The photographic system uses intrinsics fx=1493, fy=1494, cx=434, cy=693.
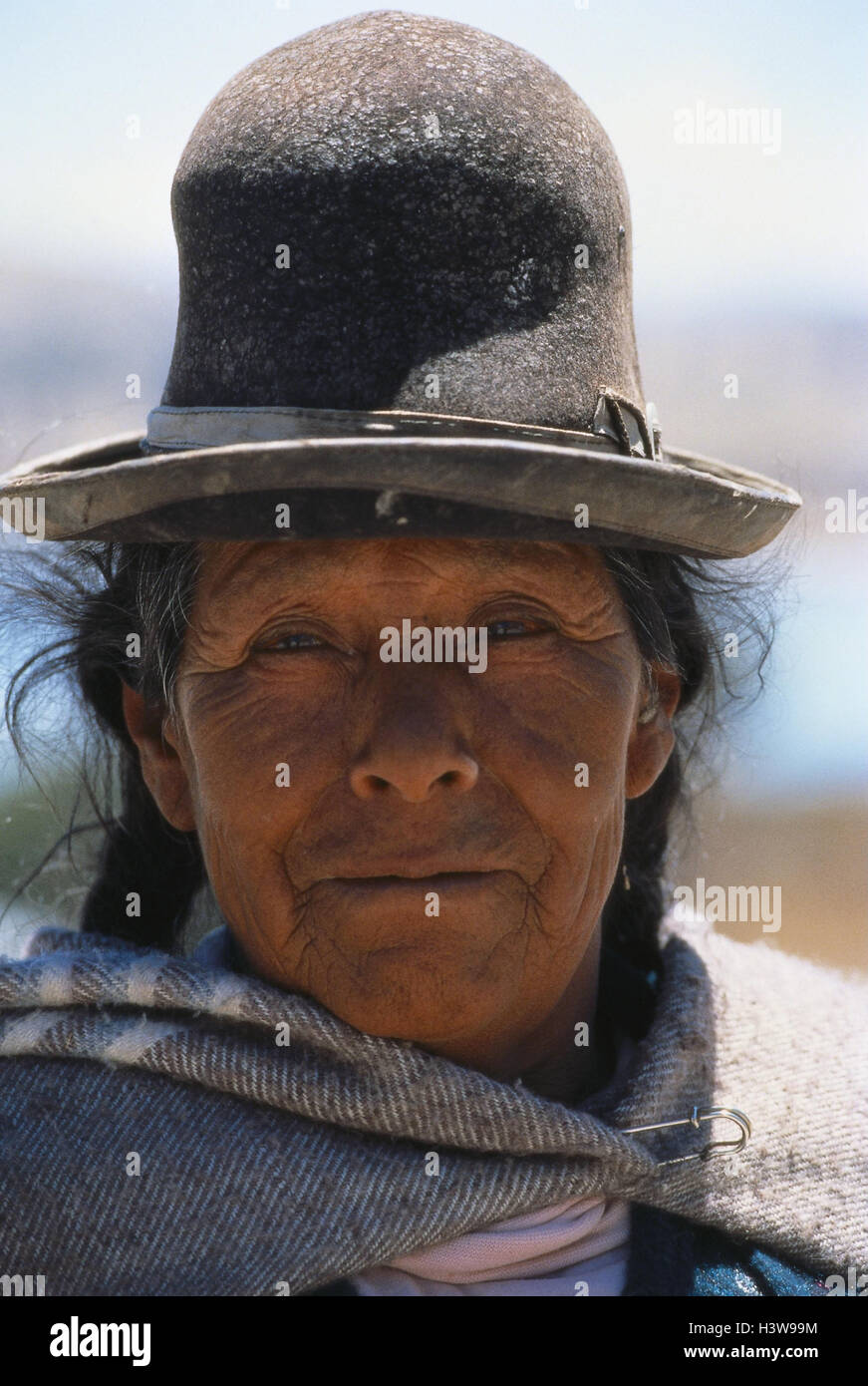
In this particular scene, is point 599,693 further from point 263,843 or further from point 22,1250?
point 22,1250

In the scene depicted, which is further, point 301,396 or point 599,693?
point 599,693

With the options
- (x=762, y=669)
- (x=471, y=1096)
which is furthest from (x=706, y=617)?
(x=471, y=1096)

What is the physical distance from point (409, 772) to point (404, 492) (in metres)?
0.44

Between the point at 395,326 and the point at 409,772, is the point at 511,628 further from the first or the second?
the point at 395,326

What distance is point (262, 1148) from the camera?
259cm

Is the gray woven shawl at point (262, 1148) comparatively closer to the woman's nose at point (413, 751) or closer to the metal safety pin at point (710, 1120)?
the metal safety pin at point (710, 1120)

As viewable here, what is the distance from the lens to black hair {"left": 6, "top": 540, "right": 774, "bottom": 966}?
3164 millimetres

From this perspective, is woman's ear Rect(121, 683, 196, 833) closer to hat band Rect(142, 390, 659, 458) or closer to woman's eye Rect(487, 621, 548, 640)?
hat band Rect(142, 390, 659, 458)

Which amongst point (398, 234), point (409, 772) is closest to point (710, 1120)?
point (409, 772)

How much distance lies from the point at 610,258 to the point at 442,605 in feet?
2.33

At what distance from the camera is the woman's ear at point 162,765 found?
9.54 feet

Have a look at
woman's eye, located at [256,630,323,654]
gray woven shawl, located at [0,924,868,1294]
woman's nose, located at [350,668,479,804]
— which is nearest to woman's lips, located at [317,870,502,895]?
woman's nose, located at [350,668,479,804]

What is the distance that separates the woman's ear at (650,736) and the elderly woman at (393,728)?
0.11 metres

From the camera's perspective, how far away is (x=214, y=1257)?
2.51 m
